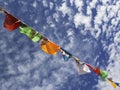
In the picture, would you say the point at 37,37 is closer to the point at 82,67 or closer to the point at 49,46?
the point at 49,46

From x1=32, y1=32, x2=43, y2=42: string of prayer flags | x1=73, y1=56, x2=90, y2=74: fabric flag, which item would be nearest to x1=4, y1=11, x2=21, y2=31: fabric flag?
x1=32, y1=32, x2=43, y2=42: string of prayer flags

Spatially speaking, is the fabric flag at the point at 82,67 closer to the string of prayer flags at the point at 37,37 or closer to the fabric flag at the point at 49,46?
the fabric flag at the point at 49,46

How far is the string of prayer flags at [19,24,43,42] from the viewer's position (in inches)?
556

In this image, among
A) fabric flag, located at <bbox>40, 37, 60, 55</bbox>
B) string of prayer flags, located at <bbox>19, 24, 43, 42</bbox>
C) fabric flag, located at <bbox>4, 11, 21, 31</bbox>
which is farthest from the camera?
fabric flag, located at <bbox>40, 37, 60, 55</bbox>

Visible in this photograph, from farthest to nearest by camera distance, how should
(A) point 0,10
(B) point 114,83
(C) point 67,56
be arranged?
(B) point 114,83
(C) point 67,56
(A) point 0,10

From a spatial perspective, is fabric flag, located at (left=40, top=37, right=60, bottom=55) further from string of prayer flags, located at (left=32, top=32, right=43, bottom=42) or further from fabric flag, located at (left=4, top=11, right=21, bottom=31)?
fabric flag, located at (left=4, top=11, right=21, bottom=31)

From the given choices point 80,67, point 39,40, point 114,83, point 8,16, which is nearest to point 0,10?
point 8,16

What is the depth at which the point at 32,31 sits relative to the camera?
1427 centimetres

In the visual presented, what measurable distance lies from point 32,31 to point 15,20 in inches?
39.5

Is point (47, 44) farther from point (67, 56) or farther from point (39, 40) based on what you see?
point (67, 56)

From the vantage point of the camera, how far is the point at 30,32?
1423 cm

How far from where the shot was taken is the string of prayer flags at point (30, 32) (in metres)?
14.1

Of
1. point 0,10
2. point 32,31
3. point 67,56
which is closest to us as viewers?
point 0,10

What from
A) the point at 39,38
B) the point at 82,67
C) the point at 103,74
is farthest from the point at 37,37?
the point at 103,74
